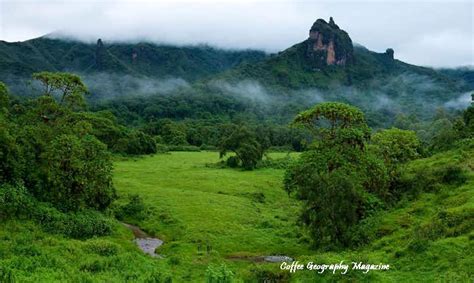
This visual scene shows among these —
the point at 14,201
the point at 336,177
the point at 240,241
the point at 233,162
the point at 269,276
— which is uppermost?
the point at 336,177

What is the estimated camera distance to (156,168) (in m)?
71.9

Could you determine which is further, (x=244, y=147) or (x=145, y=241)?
(x=244, y=147)

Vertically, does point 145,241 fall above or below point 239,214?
below

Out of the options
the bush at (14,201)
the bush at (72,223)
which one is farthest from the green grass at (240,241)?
the bush at (72,223)

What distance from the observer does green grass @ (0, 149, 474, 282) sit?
24.8 meters

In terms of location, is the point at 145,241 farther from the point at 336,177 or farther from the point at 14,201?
the point at 336,177

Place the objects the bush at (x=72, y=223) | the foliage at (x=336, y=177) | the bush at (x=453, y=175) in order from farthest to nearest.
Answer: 1. the bush at (x=453, y=175)
2. the bush at (x=72, y=223)
3. the foliage at (x=336, y=177)

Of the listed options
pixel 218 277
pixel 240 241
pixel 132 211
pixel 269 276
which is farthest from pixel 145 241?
pixel 218 277

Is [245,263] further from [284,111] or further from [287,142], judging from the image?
[284,111]

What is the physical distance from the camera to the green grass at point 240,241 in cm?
2483

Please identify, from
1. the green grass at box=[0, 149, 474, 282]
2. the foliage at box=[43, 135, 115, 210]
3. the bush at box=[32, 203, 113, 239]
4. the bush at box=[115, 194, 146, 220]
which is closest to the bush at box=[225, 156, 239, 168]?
the green grass at box=[0, 149, 474, 282]

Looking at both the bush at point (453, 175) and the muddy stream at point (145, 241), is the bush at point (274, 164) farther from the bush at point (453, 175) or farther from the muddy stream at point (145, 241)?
the muddy stream at point (145, 241)

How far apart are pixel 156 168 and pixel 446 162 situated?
1646 inches

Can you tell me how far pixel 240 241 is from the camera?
1463 inches
